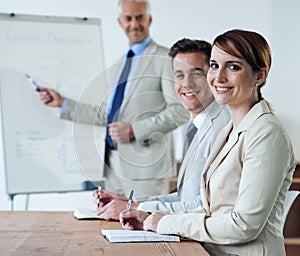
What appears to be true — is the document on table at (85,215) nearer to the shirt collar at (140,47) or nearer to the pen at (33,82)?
the shirt collar at (140,47)

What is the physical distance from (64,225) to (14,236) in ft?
0.79

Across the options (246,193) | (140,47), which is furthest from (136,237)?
(140,47)

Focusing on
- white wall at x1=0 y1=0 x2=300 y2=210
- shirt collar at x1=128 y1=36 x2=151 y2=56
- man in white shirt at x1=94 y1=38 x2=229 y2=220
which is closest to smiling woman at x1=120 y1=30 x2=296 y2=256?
man in white shirt at x1=94 y1=38 x2=229 y2=220

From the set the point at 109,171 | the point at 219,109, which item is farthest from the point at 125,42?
the point at 219,109

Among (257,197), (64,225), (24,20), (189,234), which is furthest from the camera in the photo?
(24,20)

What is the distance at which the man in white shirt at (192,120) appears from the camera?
1.92 m

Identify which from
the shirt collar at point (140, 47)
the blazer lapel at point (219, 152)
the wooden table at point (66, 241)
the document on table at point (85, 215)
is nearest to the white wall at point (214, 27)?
the shirt collar at point (140, 47)

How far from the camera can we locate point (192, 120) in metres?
2.01

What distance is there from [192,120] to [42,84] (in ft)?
6.20

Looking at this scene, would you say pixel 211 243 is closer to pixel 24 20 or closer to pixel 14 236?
pixel 14 236

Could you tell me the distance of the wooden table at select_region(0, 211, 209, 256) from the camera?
4.88 feet

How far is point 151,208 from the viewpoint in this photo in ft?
6.39

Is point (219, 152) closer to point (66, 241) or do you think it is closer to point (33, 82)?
point (66, 241)

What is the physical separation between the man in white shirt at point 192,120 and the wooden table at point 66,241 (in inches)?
4.7
